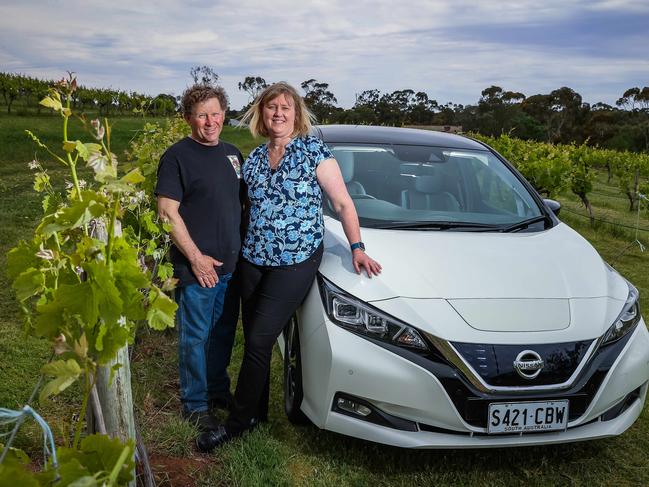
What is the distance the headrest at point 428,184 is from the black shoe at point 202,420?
186cm

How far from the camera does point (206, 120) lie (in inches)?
129

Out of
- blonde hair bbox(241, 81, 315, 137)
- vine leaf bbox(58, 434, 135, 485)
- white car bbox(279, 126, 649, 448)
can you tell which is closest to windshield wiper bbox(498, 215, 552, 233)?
white car bbox(279, 126, 649, 448)

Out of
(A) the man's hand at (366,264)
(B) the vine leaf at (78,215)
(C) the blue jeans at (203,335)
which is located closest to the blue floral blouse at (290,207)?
(A) the man's hand at (366,264)

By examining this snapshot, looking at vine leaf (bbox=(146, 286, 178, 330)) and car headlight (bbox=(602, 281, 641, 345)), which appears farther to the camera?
car headlight (bbox=(602, 281, 641, 345))

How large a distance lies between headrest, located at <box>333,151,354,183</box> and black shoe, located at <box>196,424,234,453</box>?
1.67 metres

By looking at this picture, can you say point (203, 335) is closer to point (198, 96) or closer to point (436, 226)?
point (198, 96)

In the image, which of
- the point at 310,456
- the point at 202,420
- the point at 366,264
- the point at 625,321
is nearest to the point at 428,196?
the point at 366,264

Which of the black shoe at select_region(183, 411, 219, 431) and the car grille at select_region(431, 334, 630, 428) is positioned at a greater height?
the car grille at select_region(431, 334, 630, 428)

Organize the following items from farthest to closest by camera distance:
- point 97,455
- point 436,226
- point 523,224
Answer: point 523,224
point 436,226
point 97,455

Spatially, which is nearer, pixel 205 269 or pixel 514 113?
pixel 205 269

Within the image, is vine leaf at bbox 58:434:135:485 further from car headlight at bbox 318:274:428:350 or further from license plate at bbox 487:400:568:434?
license plate at bbox 487:400:568:434

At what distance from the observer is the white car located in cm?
278

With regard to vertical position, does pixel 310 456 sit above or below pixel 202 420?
below

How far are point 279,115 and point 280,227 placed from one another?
0.54 m
